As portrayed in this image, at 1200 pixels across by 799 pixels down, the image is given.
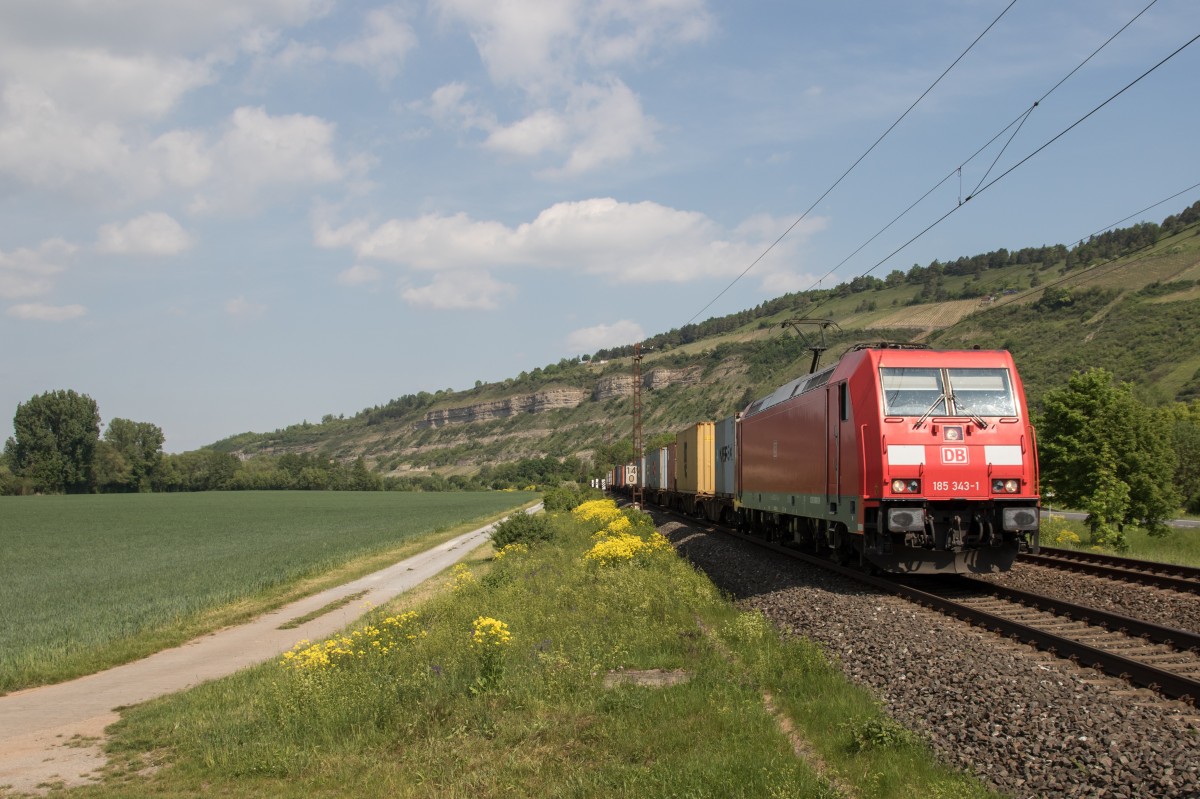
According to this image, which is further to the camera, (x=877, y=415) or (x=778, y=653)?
(x=877, y=415)

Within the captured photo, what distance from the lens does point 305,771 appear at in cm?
779

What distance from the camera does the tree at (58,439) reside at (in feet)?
451

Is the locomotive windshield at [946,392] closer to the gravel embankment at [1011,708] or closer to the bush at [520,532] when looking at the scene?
the gravel embankment at [1011,708]

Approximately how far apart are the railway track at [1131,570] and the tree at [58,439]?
14636cm

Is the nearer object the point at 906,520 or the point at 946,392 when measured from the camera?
the point at 906,520

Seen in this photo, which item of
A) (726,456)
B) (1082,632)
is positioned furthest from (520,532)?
(1082,632)

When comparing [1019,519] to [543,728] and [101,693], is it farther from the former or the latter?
[101,693]

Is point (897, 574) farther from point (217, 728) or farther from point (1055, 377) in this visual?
point (1055, 377)

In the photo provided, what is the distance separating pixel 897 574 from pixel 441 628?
8.97 meters

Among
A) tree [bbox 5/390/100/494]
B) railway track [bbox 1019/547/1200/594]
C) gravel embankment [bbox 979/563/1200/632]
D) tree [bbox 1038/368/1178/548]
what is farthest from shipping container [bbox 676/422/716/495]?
tree [bbox 5/390/100/494]

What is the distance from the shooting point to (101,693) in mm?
12703

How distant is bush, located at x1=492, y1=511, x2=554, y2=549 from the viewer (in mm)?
30750

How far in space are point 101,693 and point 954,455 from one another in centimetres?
1307

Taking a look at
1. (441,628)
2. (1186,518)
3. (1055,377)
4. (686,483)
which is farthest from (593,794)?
(1055,377)
